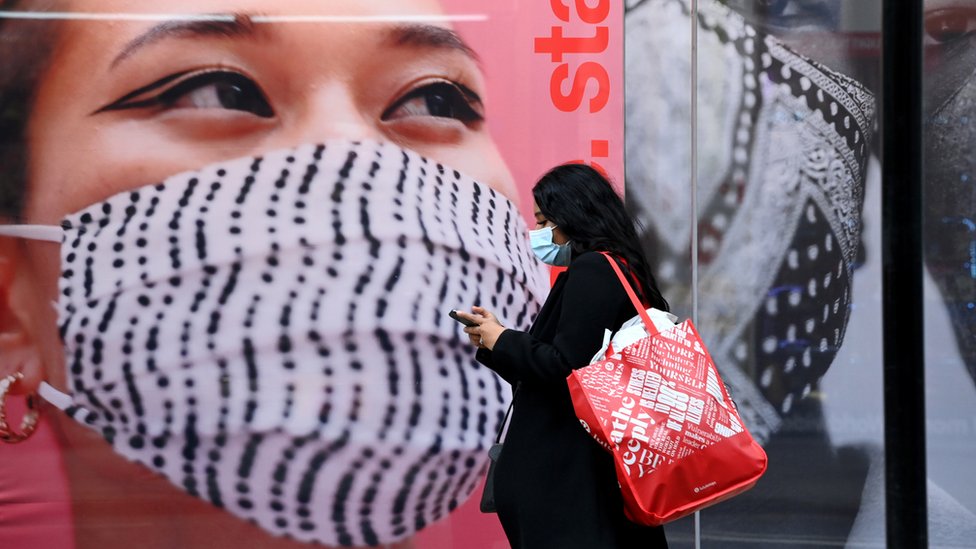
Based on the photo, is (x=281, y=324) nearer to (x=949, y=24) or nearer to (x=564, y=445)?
(x=564, y=445)

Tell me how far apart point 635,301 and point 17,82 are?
9.14 feet

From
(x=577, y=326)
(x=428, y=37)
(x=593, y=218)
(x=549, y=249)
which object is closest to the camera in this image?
(x=577, y=326)

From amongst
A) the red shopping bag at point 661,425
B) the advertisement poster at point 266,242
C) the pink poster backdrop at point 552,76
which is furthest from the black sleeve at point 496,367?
the pink poster backdrop at point 552,76

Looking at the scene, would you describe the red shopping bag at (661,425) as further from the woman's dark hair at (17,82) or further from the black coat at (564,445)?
the woman's dark hair at (17,82)

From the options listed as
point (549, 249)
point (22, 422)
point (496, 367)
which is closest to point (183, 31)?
point (22, 422)

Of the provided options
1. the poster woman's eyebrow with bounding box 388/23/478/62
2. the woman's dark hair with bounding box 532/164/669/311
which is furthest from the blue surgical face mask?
the poster woman's eyebrow with bounding box 388/23/478/62

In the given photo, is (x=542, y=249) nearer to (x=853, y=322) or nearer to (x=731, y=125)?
(x=731, y=125)

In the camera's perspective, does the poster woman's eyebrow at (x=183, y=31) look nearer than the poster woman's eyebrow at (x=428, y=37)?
Yes

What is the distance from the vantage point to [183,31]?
4066mm

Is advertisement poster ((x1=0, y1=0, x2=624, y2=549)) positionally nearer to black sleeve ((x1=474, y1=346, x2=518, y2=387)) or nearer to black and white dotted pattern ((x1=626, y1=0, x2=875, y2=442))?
black and white dotted pattern ((x1=626, y1=0, x2=875, y2=442))

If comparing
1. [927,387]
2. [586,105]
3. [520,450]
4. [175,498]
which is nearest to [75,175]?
[175,498]

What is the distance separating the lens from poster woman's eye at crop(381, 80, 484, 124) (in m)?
4.17

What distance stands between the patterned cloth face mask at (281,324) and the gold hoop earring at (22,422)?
0.24 ft

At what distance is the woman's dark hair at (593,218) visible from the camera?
2697mm
